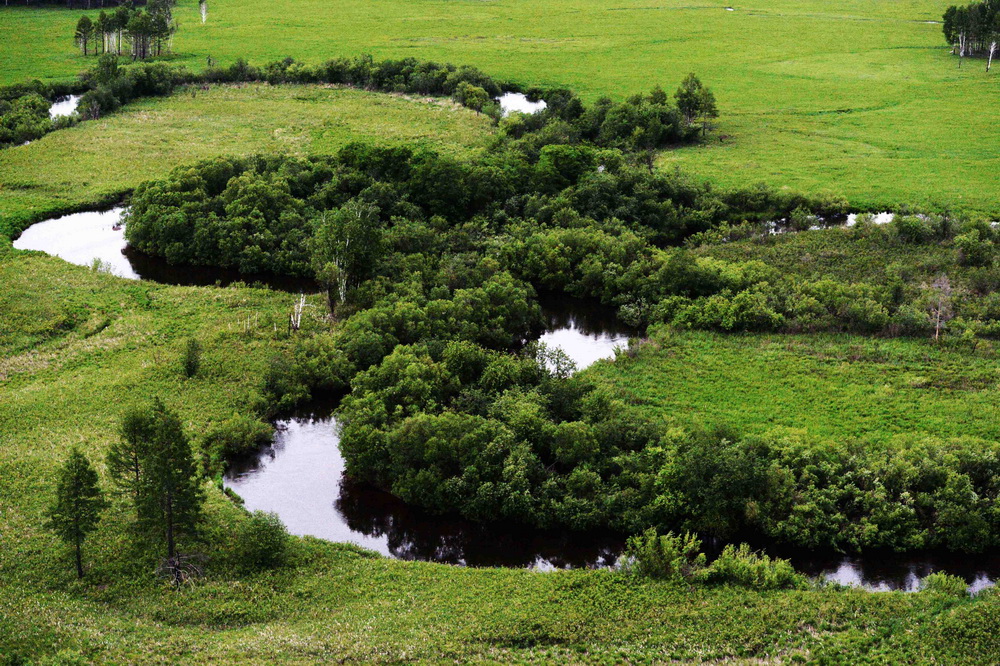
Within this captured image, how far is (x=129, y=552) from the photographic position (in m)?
44.2

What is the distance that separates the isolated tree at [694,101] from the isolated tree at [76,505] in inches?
3333

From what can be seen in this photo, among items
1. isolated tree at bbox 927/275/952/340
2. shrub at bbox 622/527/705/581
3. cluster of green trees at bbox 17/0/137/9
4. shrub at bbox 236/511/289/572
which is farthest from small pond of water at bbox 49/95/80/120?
shrub at bbox 622/527/705/581

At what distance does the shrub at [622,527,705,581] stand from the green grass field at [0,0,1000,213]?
56.9 m

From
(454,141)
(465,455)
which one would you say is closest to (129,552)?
(465,455)

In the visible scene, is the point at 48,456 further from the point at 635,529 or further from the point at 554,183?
the point at 554,183

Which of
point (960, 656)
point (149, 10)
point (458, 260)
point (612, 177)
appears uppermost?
point (149, 10)

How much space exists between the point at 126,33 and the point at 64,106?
913 inches

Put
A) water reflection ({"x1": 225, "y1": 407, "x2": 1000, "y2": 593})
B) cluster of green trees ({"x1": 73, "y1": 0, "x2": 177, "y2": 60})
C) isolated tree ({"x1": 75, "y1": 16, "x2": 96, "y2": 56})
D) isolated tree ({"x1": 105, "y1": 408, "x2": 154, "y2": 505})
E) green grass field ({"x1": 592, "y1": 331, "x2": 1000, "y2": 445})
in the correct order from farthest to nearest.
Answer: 1. isolated tree ({"x1": 75, "y1": 16, "x2": 96, "y2": 56})
2. cluster of green trees ({"x1": 73, "y1": 0, "x2": 177, "y2": 60})
3. green grass field ({"x1": 592, "y1": 331, "x2": 1000, "y2": 445})
4. water reflection ({"x1": 225, "y1": 407, "x2": 1000, "y2": 593})
5. isolated tree ({"x1": 105, "y1": 408, "x2": 154, "y2": 505})

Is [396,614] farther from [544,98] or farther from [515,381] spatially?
[544,98]

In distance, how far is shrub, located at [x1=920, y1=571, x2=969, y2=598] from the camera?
41.6 metres

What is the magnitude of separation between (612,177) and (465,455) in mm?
45004

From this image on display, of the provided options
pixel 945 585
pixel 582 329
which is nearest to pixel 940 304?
pixel 582 329

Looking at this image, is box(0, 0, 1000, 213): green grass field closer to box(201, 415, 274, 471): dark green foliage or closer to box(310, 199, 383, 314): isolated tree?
box(310, 199, 383, 314): isolated tree

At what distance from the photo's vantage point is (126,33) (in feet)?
468
